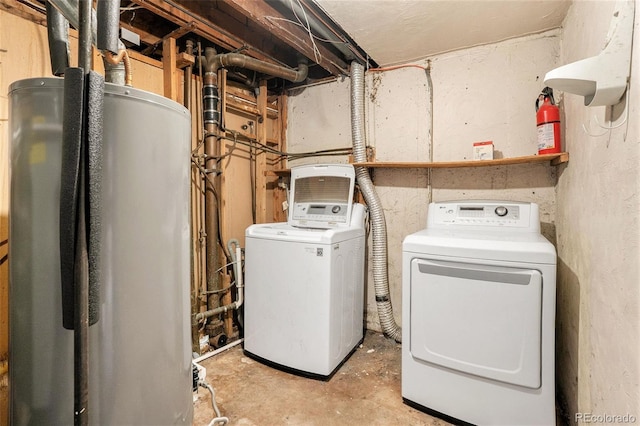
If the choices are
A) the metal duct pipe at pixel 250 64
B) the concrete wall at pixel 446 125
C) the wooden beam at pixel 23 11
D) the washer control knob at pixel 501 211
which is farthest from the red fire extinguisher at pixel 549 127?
the wooden beam at pixel 23 11

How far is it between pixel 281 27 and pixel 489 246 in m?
1.66

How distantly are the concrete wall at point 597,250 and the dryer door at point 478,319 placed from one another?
7.9 inches

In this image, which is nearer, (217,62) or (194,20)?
(194,20)

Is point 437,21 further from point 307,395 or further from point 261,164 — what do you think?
point 307,395

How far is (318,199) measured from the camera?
240 cm

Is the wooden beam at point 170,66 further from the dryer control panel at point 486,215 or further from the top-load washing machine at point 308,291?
the dryer control panel at point 486,215

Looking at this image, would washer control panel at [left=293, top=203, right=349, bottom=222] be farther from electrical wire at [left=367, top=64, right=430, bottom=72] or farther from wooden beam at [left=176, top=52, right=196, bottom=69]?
wooden beam at [left=176, top=52, right=196, bottom=69]

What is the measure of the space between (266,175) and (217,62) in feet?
3.27

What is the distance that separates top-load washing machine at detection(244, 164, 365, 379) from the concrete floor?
8 centimetres

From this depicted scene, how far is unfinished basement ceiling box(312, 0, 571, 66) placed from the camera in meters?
1.67

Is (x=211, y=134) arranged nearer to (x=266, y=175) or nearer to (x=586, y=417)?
(x=266, y=175)

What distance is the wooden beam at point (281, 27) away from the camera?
163 centimetres

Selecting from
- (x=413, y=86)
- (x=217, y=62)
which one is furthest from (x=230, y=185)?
(x=413, y=86)

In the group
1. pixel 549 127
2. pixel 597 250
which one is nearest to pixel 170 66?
pixel 549 127
